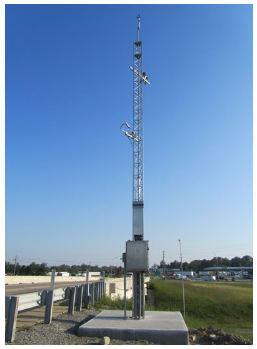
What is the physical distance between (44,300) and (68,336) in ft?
4.82

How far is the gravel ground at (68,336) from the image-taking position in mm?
7520

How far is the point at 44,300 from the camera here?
9.37 metres

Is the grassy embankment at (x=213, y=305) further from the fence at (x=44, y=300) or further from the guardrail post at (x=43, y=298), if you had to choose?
the guardrail post at (x=43, y=298)

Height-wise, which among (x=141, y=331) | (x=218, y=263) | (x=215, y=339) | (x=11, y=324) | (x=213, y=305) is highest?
(x=11, y=324)

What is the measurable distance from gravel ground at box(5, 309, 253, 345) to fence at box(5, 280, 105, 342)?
0.36m

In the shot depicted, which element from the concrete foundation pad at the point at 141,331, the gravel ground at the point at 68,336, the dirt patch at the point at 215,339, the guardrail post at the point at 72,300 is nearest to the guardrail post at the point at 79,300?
the gravel ground at the point at 68,336

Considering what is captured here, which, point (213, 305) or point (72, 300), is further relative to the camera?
point (213, 305)

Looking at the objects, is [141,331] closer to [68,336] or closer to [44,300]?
[68,336]

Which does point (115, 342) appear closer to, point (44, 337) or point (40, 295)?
point (44, 337)

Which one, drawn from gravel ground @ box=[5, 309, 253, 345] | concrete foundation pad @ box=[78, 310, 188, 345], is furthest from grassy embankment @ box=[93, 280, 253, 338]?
concrete foundation pad @ box=[78, 310, 188, 345]

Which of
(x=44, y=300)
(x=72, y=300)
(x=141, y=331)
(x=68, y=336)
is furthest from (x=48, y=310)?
(x=141, y=331)

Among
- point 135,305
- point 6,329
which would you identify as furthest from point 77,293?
point 6,329

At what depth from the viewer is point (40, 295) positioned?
9508 mm

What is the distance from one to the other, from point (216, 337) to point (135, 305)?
9.70ft
